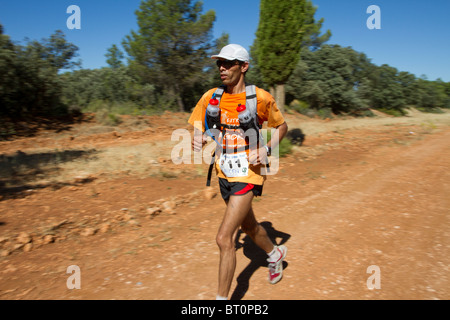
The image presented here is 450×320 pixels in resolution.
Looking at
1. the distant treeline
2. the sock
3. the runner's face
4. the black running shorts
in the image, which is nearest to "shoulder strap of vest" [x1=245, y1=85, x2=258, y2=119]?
the runner's face

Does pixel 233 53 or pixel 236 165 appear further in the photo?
pixel 236 165

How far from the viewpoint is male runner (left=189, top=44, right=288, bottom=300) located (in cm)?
278

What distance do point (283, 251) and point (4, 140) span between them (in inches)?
441

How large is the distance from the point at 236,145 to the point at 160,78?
56.0 feet

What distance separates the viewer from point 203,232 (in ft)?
15.7

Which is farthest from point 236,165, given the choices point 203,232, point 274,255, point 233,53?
point 203,232

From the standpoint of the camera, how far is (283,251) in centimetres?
357

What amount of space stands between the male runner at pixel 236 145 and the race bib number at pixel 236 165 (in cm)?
3

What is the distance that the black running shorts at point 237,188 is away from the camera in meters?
2.94

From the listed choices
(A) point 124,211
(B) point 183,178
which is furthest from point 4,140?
(A) point 124,211

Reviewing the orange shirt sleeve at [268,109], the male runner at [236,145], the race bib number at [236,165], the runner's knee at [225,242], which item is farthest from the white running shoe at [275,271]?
the orange shirt sleeve at [268,109]

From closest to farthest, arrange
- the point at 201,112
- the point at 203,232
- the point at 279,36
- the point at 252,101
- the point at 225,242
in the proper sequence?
the point at 225,242 → the point at 252,101 → the point at 201,112 → the point at 203,232 → the point at 279,36

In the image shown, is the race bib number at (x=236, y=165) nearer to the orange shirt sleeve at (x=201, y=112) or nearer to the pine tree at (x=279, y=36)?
the orange shirt sleeve at (x=201, y=112)

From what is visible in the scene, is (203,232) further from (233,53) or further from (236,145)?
(233,53)
